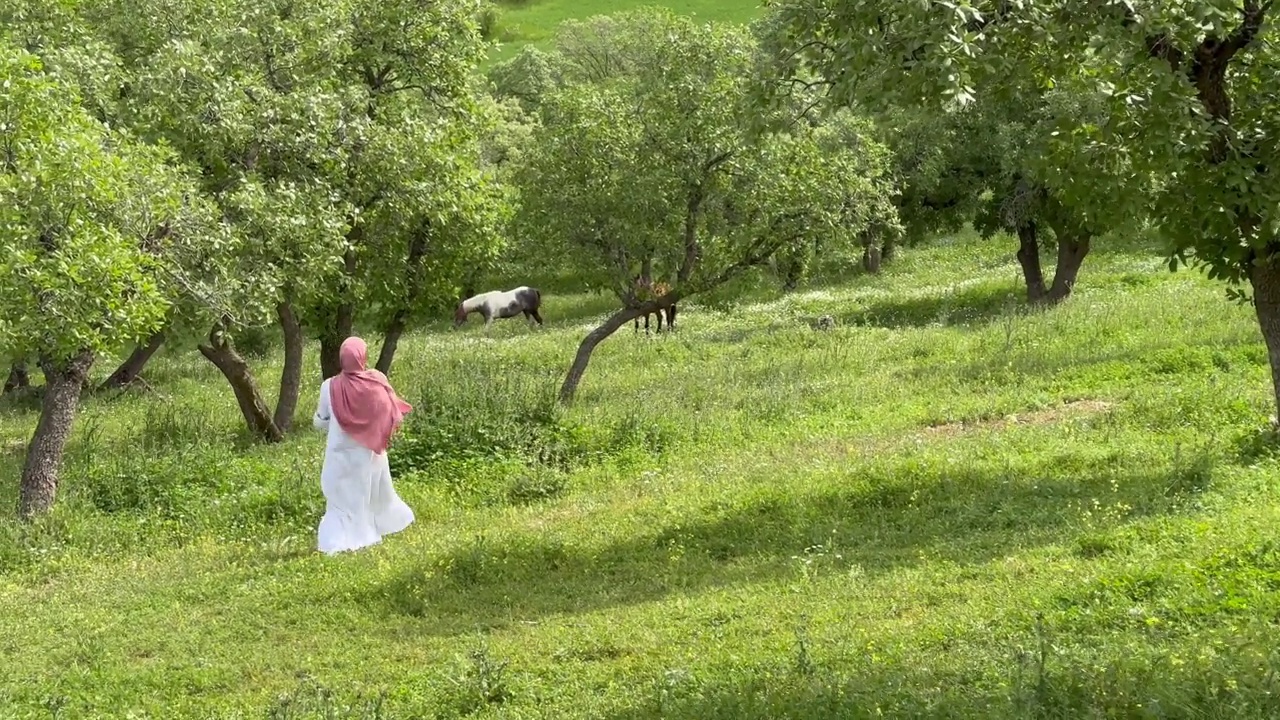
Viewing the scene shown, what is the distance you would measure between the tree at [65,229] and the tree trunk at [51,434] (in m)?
0.24

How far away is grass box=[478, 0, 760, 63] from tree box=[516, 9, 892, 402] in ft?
238

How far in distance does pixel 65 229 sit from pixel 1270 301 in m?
11.9

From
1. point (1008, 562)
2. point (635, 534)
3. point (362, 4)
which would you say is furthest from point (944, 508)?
point (362, 4)

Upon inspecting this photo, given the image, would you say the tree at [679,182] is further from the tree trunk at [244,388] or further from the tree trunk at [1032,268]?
the tree trunk at [1032,268]

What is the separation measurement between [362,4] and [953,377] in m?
11.0

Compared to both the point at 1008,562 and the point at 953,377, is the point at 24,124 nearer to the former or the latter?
the point at 1008,562


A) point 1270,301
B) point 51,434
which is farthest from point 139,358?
point 1270,301

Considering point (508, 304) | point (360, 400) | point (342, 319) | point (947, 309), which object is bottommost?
point (508, 304)

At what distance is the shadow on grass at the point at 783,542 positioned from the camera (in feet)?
31.6

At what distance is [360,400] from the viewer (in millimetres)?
12141

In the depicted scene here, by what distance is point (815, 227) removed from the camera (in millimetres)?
20359

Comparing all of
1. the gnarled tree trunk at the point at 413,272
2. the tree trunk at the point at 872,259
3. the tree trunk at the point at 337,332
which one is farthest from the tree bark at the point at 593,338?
the tree trunk at the point at 872,259

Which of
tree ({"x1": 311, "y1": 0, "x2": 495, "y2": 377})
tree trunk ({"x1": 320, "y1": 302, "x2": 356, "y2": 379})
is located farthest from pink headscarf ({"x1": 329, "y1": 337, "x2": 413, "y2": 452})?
tree trunk ({"x1": 320, "y1": 302, "x2": 356, "y2": 379})

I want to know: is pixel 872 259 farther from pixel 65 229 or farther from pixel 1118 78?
pixel 65 229
